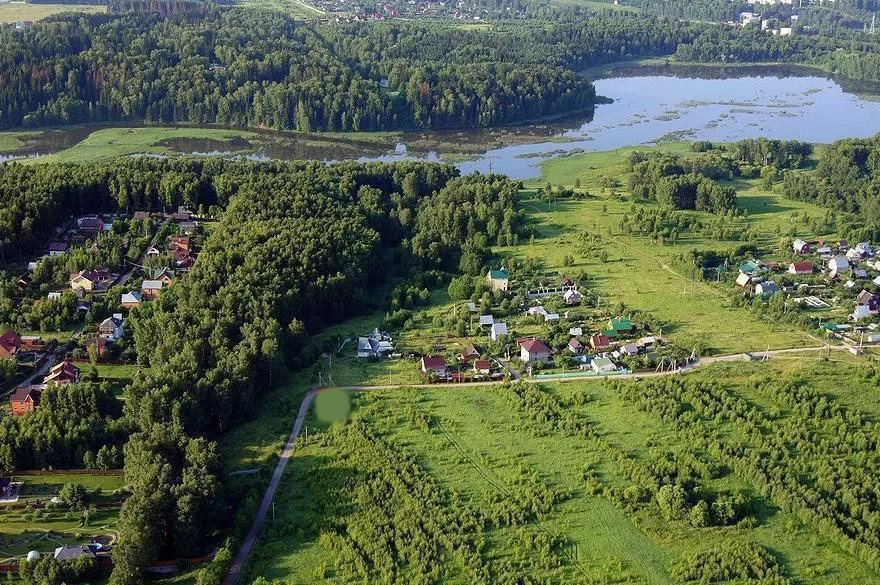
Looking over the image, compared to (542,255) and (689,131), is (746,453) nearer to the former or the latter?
(542,255)

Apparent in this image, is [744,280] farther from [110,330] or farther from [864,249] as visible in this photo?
[110,330]

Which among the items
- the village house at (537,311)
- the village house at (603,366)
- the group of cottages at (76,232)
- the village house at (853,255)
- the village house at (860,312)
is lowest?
the village house at (603,366)

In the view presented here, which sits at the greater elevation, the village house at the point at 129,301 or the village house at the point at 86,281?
the village house at the point at 86,281

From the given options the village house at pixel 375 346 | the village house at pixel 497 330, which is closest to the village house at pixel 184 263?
the village house at pixel 375 346

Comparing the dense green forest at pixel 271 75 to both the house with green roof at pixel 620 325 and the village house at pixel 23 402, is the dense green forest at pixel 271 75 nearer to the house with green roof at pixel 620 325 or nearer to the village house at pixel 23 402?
the house with green roof at pixel 620 325

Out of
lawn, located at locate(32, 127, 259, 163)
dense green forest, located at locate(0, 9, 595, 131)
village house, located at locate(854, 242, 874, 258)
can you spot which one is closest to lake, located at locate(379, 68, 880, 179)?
dense green forest, located at locate(0, 9, 595, 131)

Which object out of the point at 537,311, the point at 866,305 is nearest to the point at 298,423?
the point at 537,311
